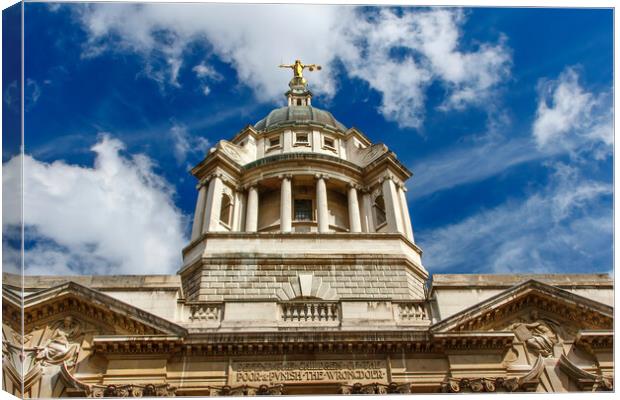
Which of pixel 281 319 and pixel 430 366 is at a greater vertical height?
pixel 281 319

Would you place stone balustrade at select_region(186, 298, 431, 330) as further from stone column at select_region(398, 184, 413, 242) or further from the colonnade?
stone column at select_region(398, 184, 413, 242)

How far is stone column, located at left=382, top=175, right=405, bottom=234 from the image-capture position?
2442cm

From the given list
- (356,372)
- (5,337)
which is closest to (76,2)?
(5,337)

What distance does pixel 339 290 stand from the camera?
801 inches

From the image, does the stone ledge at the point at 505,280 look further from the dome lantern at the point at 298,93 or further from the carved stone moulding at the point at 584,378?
the dome lantern at the point at 298,93

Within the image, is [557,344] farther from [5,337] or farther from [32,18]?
[32,18]

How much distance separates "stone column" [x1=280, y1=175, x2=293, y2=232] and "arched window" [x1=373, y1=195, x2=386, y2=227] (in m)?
3.96

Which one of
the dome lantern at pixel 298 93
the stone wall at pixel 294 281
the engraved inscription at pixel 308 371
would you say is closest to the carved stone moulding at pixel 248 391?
the engraved inscription at pixel 308 371

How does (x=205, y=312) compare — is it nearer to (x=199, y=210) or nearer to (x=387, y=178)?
(x=199, y=210)

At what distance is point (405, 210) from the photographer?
25953 mm

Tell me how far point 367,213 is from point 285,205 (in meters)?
3.83

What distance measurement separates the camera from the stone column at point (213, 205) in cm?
2414

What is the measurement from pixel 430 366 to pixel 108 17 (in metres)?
11.5

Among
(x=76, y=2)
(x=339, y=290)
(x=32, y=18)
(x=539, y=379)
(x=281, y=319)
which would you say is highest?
(x=76, y=2)
